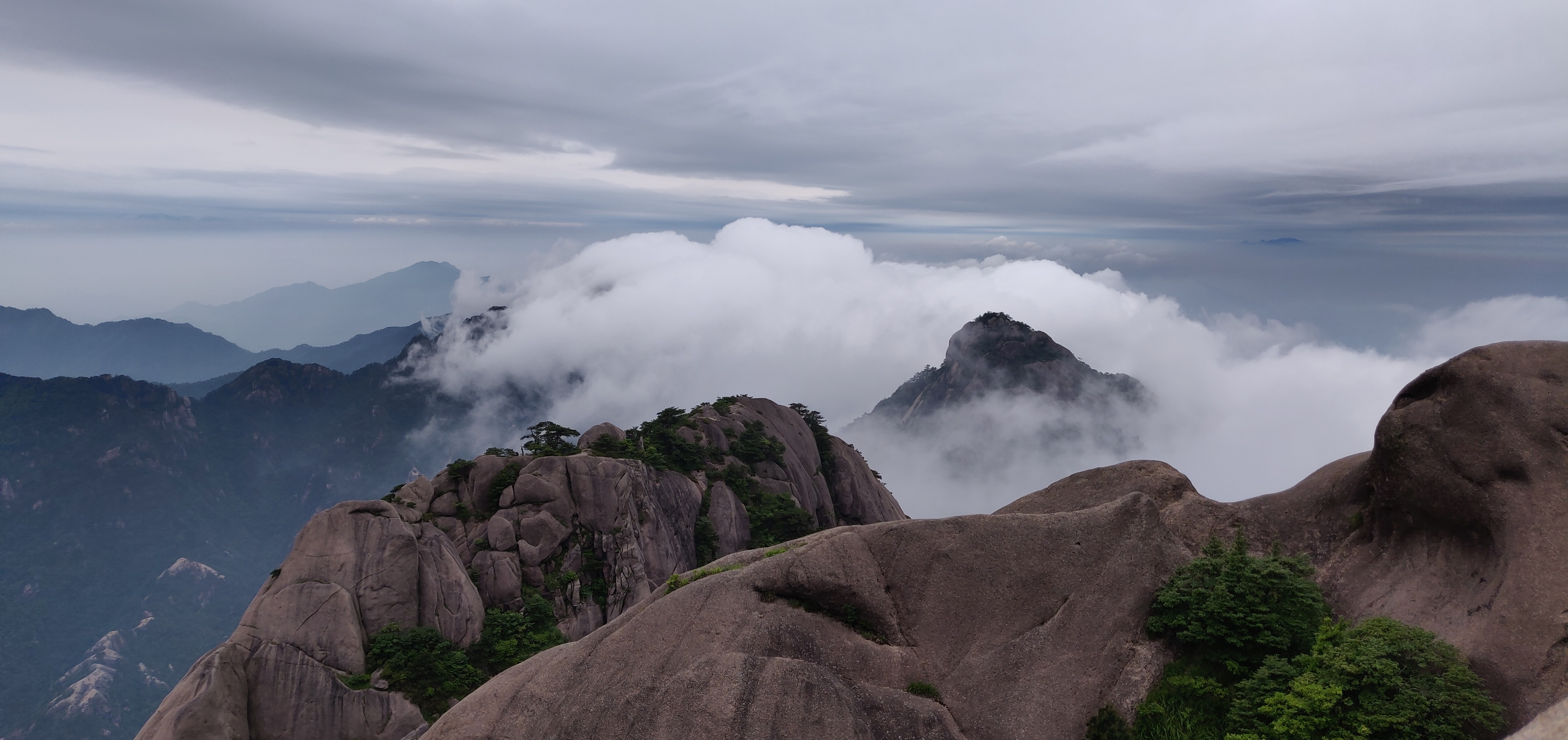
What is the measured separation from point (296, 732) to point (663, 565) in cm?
2869

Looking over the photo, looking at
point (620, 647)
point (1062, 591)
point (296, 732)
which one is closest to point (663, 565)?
point (296, 732)

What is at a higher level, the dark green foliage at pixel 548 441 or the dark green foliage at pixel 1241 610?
the dark green foliage at pixel 1241 610

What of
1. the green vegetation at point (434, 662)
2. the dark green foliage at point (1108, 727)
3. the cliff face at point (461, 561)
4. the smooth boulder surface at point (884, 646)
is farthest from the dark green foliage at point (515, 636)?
the dark green foliage at point (1108, 727)

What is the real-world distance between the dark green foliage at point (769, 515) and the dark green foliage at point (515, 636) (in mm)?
24114

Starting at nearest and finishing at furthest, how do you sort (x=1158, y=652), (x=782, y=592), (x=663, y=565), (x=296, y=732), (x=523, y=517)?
(x=1158, y=652) < (x=782, y=592) < (x=296, y=732) < (x=523, y=517) < (x=663, y=565)

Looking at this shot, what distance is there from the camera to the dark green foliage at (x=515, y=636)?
44.7 metres

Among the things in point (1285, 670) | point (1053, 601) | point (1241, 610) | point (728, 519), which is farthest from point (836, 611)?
point (728, 519)

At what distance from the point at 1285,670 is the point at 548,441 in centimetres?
6147

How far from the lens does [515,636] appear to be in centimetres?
4656

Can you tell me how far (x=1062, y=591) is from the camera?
24859 millimetres

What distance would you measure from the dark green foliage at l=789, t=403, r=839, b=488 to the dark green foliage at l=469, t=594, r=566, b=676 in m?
43.0

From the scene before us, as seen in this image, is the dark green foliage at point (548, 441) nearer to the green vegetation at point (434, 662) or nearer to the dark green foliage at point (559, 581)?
the dark green foliage at point (559, 581)

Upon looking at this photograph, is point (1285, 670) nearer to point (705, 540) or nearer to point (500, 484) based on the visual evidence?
point (500, 484)

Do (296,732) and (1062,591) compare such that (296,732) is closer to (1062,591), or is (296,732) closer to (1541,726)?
(1062,591)
